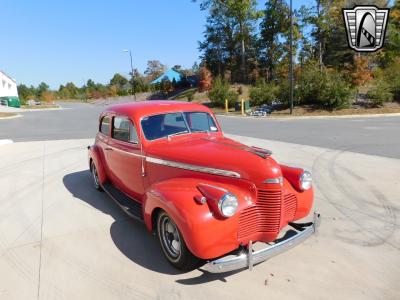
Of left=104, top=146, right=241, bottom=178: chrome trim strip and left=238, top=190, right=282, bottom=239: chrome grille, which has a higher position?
left=104, top=146, right=241, bottom=178: chrome trim strip

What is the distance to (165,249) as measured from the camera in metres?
3.47

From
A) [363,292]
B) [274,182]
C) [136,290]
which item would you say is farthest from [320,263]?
[136,290]

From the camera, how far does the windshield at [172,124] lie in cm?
427

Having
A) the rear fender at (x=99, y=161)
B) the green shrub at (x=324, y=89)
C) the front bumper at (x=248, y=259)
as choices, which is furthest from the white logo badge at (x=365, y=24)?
the front bumper at (x=248, y=259)

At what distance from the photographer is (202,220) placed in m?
2.89

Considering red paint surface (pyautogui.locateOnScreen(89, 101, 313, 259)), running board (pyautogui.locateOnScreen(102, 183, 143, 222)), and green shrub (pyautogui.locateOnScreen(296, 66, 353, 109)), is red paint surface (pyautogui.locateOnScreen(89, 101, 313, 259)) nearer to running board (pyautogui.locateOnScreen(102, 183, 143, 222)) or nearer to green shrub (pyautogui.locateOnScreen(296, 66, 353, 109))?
running board (pyautogui.locateOnScreen(102, 183, 143, 222))

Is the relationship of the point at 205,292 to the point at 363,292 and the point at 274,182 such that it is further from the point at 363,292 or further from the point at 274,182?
the point at 363,292

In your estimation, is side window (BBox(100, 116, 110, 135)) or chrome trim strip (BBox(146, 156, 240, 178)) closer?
chrome trim strip (BBox(146, 156, 240, 178))

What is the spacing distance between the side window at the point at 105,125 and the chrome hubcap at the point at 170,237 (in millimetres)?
2554

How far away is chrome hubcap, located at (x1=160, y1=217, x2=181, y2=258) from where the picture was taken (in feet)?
10.9

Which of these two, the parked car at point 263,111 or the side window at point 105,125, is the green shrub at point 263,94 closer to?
the parked car at point 263,111

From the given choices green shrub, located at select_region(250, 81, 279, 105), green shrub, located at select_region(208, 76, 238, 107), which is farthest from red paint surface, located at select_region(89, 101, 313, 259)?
green shrub, located at select_region(208, 76, 238, 107)

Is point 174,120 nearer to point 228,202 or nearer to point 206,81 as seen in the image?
point 228,202

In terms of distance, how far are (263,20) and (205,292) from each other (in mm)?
39274
